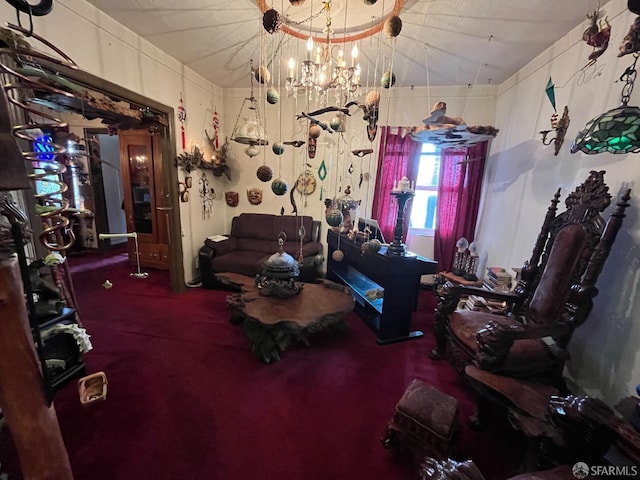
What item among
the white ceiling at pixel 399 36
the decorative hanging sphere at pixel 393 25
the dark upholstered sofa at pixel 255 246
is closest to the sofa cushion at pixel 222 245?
the dark upholstered sofa at pixel 255 246

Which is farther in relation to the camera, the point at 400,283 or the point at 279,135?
the point at 279,135

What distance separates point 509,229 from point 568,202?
3.37 feet

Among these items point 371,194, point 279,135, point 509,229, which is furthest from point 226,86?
point 509,229

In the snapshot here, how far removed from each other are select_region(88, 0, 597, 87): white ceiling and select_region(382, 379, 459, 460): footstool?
2.35 m

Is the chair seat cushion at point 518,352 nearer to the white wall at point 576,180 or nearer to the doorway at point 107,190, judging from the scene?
the white wall at point 576,180

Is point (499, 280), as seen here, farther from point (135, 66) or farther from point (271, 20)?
point (135, 66)

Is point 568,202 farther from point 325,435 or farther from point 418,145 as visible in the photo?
point 325,435

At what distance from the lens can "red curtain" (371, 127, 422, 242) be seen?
354 centimetres

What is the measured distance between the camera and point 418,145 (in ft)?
11.5

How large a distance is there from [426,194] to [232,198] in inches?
120

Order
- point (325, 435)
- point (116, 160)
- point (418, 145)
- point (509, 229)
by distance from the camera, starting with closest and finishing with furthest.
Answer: point (325, 435), point (509, 229), point (418, 145), point (116, 160)

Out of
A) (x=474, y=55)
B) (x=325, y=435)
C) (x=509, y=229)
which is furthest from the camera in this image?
(x=509, y=229)

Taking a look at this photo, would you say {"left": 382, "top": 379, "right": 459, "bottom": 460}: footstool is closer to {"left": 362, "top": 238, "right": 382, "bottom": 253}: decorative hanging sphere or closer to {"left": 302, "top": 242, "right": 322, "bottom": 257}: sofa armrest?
{"left": 362, "top": 238, "right": 382, "bottom": 253}: decorative hanging sphere

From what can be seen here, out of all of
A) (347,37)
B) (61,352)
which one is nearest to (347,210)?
(347,37)
